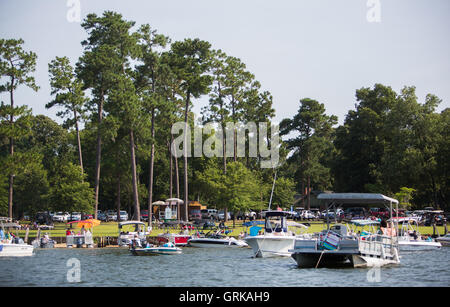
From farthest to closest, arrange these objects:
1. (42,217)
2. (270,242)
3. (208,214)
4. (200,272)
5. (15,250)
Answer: (208,214), (42,217), (15,250), (270,242), (200,272)

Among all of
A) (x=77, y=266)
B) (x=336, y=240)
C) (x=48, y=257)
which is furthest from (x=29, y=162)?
(x=336, y=240)

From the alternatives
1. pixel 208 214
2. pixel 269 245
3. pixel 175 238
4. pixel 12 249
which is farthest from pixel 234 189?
pixel 12 249

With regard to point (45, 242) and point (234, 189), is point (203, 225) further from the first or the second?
point (45, 242)

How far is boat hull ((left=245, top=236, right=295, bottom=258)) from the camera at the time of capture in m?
45.1

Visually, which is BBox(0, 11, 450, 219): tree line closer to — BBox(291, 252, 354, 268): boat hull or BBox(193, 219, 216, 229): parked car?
BBox(193, 219, 216, 229): parked car

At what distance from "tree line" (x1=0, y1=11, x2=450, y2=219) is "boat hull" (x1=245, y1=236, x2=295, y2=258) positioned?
24096mm

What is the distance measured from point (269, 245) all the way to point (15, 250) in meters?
19.9

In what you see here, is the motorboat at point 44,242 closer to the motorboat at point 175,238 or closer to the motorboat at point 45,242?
the motorboat at point 45,242

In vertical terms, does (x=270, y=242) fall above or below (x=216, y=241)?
above

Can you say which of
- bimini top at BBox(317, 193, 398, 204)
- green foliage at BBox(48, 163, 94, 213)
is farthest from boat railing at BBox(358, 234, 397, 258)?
green foliage at BBox(48, 163, 94, 213)

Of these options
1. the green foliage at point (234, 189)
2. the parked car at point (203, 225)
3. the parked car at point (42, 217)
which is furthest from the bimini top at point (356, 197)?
A: the parked car at point (42, 217)

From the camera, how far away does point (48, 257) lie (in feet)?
151

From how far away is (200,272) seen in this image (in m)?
37.1

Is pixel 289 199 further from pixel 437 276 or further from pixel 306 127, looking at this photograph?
pixel 437 276
